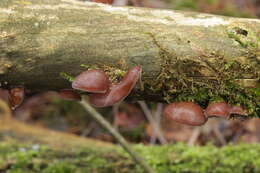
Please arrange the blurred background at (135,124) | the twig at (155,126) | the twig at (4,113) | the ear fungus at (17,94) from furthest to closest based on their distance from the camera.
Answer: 1. the blurred background at (135,124)
2. the twig at (155,126)
3. the twig at (4,113)
4. the ear fungus at (17,94)

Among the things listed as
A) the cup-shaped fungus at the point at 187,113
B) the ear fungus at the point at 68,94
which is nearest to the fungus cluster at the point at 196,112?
the cup-shaped fungus at the point at 187,113

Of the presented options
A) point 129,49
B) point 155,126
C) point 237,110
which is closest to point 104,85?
point 129,49

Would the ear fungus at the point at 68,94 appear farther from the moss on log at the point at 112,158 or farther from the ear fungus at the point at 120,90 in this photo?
the moss on log at the point at 112,158

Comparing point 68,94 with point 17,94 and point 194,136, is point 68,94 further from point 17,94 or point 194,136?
point 194,136

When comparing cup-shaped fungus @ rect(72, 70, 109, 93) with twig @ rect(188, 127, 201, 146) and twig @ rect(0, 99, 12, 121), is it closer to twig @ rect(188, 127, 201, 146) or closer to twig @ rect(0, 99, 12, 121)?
twig @ rect(0, 99, 12, 121)

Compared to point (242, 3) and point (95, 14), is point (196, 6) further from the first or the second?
point (95, 14)

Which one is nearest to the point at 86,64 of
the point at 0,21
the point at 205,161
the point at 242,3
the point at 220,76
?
the point at 0,21
